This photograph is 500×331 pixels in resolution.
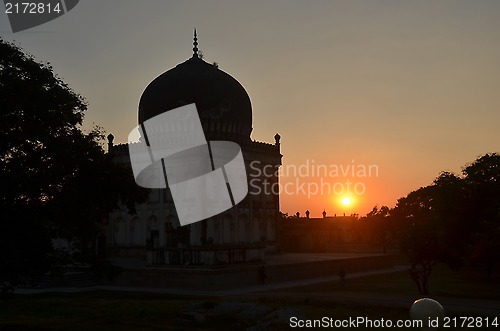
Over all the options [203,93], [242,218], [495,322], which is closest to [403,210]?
[242,218]

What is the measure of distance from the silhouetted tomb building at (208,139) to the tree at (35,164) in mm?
29904

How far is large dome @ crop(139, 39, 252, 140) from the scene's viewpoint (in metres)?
47.7

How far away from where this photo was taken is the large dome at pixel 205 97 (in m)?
47.7

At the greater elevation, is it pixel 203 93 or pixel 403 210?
pixel 203 93

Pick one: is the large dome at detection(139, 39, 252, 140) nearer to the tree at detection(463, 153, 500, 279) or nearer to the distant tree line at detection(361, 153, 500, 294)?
the distant tree line at detection(361, 153, 500, 294)

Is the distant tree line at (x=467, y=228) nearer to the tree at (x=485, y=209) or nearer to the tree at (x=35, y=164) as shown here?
the tree at (x=485, y=209)

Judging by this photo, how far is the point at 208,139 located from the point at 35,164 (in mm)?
31855

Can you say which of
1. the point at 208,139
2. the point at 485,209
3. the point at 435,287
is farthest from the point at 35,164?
the point at 208,139

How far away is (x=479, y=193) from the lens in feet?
106

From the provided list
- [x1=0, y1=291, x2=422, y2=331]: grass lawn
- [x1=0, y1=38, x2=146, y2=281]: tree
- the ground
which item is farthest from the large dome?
[x1=0, y1=38, x2=146, y2=281]: tree

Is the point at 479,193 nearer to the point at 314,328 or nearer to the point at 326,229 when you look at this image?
the point at 314,328

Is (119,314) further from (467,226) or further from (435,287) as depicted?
(467,226)

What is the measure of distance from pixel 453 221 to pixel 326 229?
43171 millimetres

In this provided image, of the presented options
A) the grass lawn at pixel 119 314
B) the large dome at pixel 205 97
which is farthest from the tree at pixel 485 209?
the large dome at pixel 205 97
